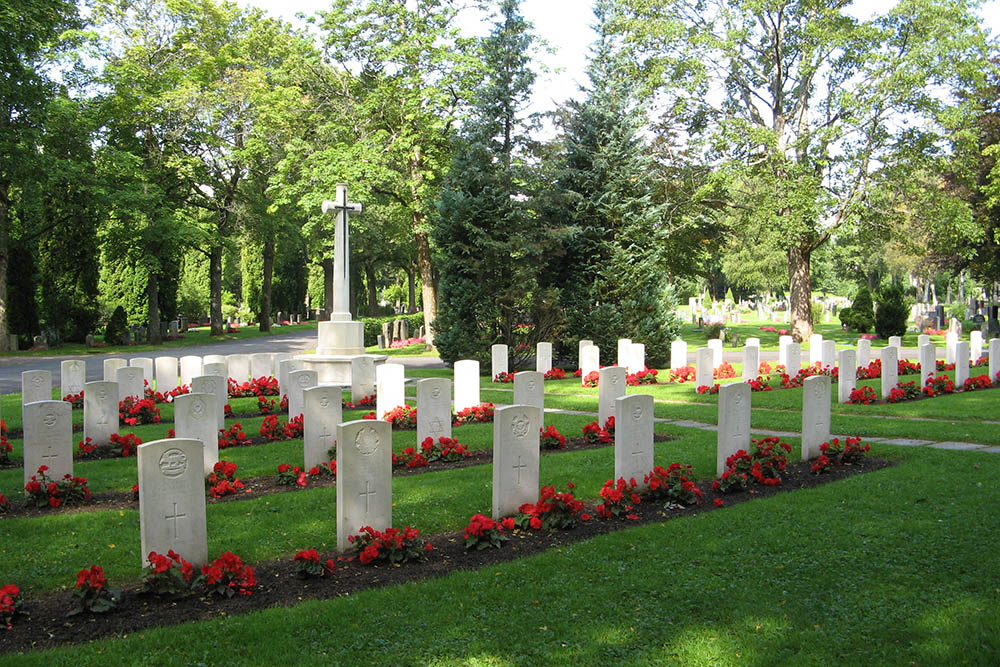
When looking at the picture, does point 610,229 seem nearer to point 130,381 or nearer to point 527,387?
point 527,387

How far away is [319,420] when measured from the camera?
8633mm

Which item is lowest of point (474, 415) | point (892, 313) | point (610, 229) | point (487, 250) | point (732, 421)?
point (474, 415)

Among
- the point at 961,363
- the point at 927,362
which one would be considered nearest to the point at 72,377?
the point at 927,362

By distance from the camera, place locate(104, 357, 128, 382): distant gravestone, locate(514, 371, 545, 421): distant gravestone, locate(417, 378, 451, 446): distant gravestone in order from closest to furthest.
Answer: locate(417, 378, 451, 446): distant gravestone
locate(514, 371, 545, 421): distant gravestone
locate(104, 357, 128, 382): distant gravestone

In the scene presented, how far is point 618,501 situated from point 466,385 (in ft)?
18.4

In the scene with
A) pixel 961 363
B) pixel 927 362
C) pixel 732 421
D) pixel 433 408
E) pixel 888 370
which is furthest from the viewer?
pixel 961 363

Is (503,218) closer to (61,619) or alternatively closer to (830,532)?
(830,532)

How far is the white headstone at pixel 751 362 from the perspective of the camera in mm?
16234

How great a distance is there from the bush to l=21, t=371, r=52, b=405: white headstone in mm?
30388

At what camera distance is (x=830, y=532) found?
614 cm

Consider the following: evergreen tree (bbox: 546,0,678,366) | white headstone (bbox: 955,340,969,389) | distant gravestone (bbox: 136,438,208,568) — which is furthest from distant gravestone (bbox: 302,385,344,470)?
white headstone (bbox: 955,340,969,389)

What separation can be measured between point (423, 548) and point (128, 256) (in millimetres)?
34139

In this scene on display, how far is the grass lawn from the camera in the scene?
4137mm

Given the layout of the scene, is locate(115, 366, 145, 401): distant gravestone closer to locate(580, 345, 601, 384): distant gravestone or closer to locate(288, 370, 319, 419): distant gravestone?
locate(288, 370, 319, 419): distant gravestone
